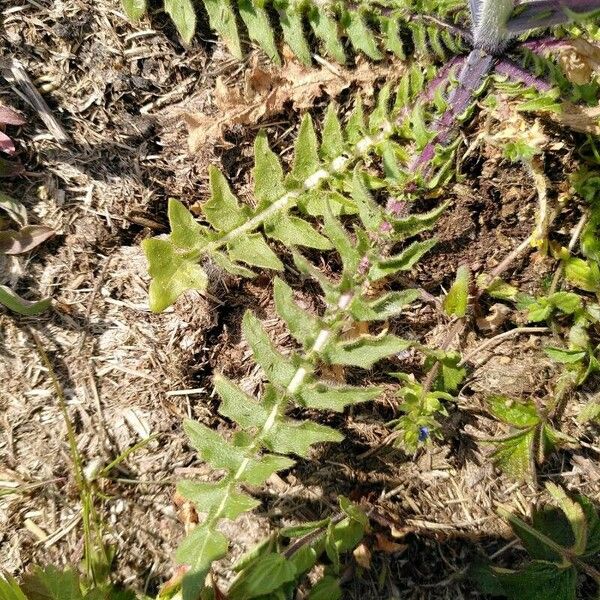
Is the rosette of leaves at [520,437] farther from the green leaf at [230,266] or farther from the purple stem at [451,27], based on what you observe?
the purple stem at [451,27]

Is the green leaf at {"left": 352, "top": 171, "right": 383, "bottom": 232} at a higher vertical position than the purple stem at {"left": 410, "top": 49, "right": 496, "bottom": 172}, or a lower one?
lower

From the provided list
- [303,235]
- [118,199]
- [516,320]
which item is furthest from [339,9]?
[516,320]

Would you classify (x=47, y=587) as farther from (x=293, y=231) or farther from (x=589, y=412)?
(x=589, y=412)

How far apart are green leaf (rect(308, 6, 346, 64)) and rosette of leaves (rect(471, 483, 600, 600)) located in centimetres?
194

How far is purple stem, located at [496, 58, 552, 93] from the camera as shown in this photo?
2500 millimetres

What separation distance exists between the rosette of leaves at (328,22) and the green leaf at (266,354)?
3.76ft

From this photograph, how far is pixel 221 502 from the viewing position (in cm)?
218

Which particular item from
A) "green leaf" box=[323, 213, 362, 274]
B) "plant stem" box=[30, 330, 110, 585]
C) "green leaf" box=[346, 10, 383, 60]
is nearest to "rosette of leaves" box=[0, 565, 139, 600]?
"plant stem" box=[30, 330, 110, 585]

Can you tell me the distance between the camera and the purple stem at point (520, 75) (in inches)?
98.4

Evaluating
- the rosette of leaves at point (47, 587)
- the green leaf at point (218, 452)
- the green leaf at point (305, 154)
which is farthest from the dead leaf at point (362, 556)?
the green leaf at point (305, 154)

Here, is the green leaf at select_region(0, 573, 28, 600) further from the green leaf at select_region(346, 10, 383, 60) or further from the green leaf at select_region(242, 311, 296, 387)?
the green leaf at select_region(346, 10, 383, 60)

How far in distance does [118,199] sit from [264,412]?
3.71ft

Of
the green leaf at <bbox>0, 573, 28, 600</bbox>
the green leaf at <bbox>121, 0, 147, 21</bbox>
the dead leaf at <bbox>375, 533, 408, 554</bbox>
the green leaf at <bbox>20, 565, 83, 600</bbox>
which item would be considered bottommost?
the dead leaf at <bbox>375, 533, 408, 554</bbox>

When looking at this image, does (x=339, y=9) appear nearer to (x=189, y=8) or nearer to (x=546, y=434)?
(x=189, y=8)
